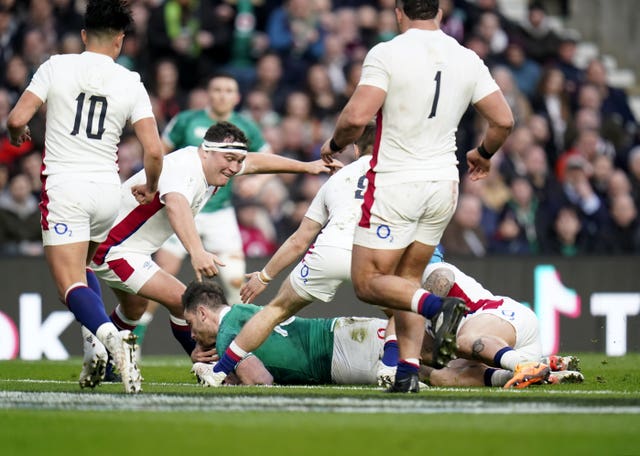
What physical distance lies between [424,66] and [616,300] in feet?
22.8

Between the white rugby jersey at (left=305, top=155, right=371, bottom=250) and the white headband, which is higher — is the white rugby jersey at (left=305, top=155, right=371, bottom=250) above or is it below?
below

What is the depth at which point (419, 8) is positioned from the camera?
24.7 ft

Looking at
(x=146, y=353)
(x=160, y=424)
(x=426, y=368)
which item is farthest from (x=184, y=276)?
(x=160, y=424)

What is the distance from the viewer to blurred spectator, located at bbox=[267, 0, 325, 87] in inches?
650

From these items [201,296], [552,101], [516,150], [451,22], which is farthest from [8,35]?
[201,296]

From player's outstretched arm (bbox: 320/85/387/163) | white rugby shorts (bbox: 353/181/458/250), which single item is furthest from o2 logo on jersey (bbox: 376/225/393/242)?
player's outstretched arm (bbox: 320/85/387/163)

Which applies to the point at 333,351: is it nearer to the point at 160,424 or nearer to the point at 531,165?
the point at 160,424

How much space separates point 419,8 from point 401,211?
116cm

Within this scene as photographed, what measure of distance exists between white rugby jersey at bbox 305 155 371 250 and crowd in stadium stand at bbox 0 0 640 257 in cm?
509

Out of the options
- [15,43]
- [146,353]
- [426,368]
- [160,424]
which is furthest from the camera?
[15,43]

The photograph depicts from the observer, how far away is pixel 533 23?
60.4 ft

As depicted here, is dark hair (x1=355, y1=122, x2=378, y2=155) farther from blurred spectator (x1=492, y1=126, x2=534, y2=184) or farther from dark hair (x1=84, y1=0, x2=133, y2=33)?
blurred spectator (x1=492, y1=126, x2=534, y2=184)

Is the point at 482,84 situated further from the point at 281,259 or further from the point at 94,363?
the point at 94,363

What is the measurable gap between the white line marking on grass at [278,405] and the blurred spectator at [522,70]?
10.7m
